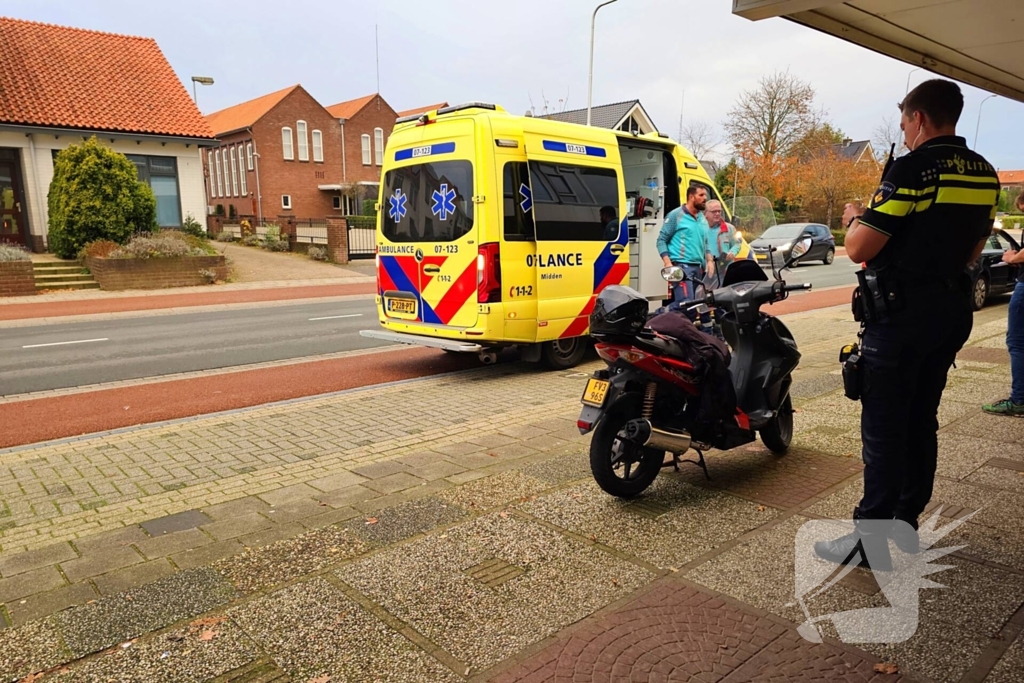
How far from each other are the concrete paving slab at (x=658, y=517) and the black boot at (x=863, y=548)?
0.50 metres

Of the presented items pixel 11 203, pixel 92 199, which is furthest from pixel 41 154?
pixel 92 199

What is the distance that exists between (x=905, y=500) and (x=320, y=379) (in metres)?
6.44

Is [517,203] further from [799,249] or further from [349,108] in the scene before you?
[349,108]

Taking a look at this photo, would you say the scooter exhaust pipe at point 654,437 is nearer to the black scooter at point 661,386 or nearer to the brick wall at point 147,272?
the black scooter at point 661,386

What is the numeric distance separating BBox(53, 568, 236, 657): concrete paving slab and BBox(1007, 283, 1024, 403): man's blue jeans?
6.30 metres

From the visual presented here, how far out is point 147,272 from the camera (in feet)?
61.7

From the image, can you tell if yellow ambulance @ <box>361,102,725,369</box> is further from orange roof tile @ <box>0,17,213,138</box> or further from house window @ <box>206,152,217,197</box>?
house window @ <box>206,152,217,197</box>

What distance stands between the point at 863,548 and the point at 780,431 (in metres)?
1.74

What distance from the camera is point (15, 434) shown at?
20.4 feet

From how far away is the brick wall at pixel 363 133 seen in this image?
49.2 meters

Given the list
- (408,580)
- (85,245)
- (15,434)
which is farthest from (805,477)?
(85,245)

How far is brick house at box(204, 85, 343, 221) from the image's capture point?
45.5 metres

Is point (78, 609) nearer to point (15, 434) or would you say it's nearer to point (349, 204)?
point (15, 434)

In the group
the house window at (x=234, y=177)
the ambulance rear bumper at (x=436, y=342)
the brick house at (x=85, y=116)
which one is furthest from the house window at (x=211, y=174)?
the ambulance rear bumper at (x=436, y=342)
